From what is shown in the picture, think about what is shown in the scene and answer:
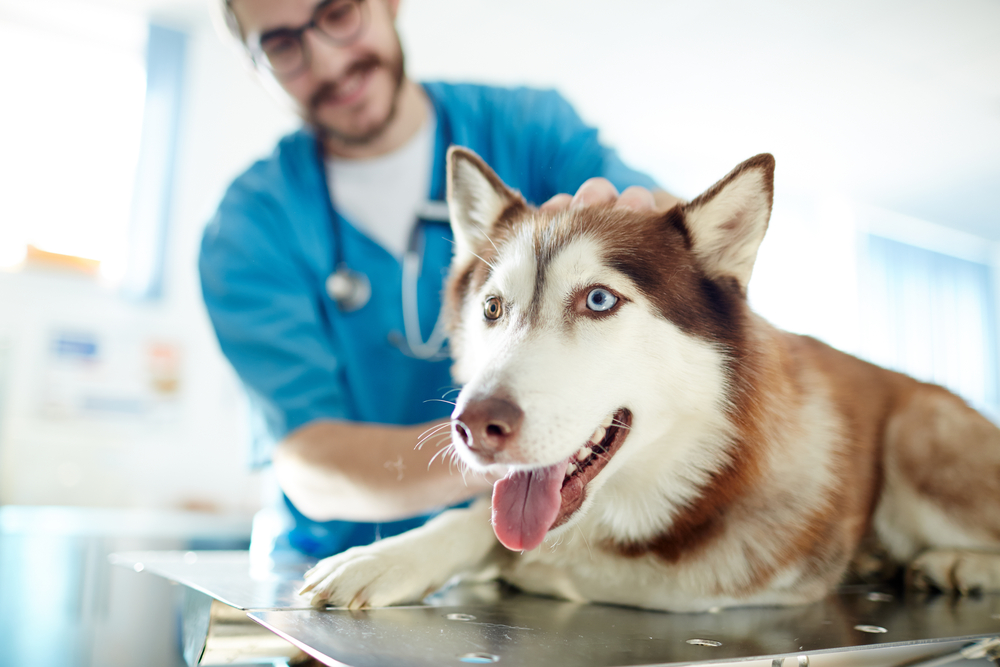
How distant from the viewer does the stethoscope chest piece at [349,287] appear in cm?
111

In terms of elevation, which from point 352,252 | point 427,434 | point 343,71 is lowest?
point 427,434

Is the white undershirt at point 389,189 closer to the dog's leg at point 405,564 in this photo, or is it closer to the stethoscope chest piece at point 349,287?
the stethoscope chest piece at point 349,287

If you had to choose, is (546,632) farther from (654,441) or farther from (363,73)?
(363,73)

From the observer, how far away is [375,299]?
3.72 ft

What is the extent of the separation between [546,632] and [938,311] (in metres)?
0.60

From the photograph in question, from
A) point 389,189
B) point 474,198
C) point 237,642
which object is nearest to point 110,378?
point 389,189

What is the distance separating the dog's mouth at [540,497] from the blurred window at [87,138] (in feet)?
9.67

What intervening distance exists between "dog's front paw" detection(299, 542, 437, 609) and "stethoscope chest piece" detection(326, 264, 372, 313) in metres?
0.54

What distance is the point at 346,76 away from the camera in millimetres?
996

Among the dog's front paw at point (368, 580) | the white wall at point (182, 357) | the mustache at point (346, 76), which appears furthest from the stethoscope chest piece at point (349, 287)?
the white wall at point (182, 357)

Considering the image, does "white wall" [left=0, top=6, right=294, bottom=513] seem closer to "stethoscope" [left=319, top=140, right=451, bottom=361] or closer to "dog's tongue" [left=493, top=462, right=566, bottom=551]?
"stethoscope" [left=319, top=140, right=451, bottom=361]

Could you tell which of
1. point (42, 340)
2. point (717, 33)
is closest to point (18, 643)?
point (42, 340)

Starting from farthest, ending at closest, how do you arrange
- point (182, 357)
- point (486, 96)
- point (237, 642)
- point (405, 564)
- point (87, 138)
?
point (182, 357) → point (87, 138) → point (486, 96) → point (405, 564) → point (237, 642)

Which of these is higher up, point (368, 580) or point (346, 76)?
point (346, 76)
